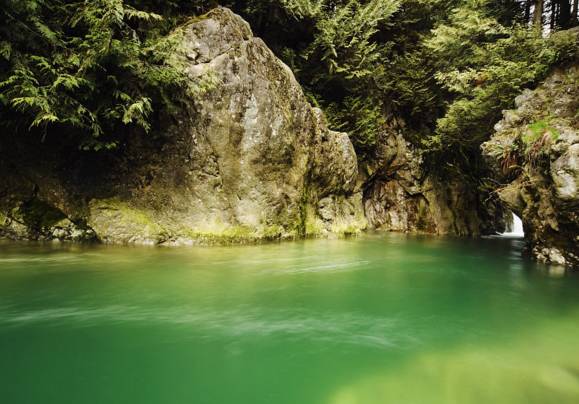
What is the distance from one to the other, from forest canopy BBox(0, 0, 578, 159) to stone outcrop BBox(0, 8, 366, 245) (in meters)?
0.61

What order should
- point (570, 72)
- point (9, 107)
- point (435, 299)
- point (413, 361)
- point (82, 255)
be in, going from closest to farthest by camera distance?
point (413, 361), point (435, 299), point (82, 255), point (9, 107), point (570, 72)

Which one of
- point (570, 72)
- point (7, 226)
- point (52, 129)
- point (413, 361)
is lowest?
point (413, 361)

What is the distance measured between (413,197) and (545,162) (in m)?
10.1

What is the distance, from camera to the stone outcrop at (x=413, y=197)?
1698 cm

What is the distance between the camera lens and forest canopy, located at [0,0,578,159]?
6.79 metres

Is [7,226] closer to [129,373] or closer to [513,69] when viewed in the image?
[129,373]

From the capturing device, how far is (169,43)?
8047mm

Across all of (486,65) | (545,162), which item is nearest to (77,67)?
(545,162)

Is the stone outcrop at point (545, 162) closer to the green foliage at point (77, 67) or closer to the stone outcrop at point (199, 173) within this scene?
the stone outcrop at point (199, 173)

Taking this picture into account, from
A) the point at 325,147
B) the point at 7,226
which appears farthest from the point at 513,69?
the point at 7,226

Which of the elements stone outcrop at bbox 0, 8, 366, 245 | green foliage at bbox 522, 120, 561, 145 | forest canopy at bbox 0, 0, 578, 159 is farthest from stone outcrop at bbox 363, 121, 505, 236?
green foliage at bbox 522, 120, 561, 145

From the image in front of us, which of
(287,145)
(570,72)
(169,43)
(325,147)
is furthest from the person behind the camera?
(325,147)

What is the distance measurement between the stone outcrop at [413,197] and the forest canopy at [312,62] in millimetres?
922

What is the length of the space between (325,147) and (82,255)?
27.4 ft
